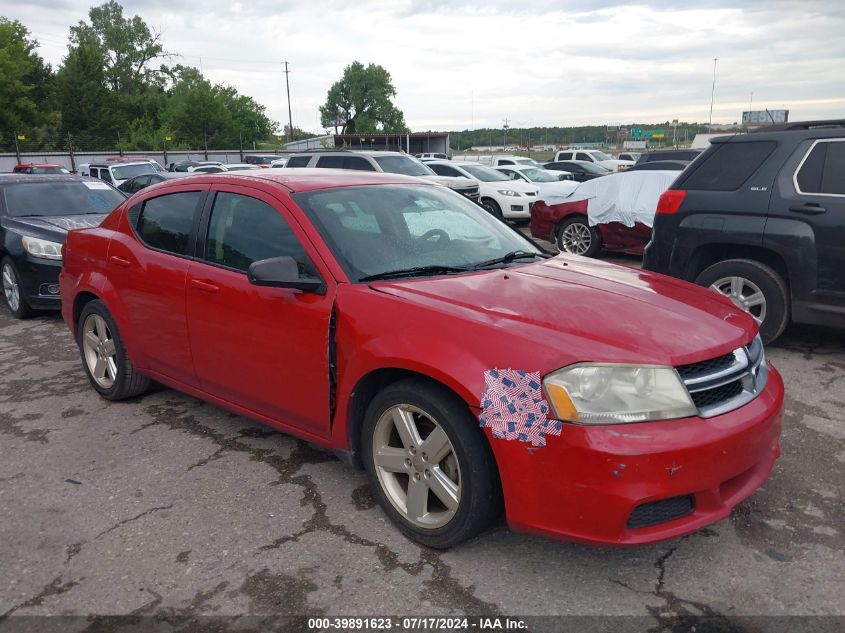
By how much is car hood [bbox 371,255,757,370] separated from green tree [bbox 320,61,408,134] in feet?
364

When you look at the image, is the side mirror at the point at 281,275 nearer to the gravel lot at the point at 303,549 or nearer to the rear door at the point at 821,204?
the gravel lot at the point at 303,549

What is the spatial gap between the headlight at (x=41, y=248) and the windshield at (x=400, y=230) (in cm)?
498

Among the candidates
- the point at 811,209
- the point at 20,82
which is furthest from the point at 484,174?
the point at 20,82

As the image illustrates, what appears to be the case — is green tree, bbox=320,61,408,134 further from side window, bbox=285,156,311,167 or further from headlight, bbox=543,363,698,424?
headlight, bbox=543,363,698,424

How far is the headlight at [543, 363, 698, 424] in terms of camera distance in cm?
248

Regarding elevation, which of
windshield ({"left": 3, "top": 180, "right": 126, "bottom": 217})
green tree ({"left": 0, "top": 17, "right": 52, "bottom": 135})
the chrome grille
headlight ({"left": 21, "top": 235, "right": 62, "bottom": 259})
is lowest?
headlight ({"left": 21, "top": 235, "right": 62, "bottom": 259})

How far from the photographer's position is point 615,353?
2.55 metres

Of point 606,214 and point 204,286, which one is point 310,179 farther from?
point 606,214

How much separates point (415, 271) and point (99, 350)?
277cm

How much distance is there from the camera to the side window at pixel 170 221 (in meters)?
4.07

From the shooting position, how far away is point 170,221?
4.23 meters

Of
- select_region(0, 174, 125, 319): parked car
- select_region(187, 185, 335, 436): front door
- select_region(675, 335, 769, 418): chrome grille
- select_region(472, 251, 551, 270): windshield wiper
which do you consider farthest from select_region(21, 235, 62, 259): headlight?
select_region(675, 335, 769, 418): chrome grille

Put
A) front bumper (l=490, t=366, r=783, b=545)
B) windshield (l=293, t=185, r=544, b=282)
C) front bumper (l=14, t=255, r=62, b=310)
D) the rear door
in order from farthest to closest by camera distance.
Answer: front bumper (l=14, t=255, r=62, b=310) → the rear door → windshield (l=293, t=185, r=544, b=282) → front bumper (l=490, t=366, r=783, b=545)

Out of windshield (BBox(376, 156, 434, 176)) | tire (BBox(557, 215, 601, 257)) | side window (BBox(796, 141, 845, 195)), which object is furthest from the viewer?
windshield (BBox(376, 156, 434, 176))
